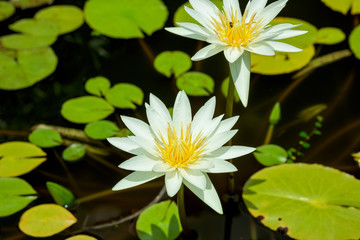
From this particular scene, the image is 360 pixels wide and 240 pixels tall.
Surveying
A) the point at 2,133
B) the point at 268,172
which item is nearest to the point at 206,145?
the point at 268,172

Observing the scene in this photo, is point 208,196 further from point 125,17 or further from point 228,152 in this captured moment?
point 125,17

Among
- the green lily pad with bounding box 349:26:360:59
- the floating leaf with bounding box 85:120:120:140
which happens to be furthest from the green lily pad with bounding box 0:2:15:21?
the green lily pad with bounding box 349:26:360:59

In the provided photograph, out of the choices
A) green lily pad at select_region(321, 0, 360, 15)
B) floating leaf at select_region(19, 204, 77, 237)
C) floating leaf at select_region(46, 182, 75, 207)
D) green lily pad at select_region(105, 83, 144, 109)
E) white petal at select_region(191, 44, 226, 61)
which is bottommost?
floating leaf at select_region(19, 204, 77, 237)

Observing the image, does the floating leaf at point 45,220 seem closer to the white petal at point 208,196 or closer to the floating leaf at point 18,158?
the floating leaf at point 18,158

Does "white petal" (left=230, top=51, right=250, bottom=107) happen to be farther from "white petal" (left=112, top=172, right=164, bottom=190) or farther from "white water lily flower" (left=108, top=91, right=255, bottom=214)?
"white petal" (left=112, top=172, right=164, bottom=190)

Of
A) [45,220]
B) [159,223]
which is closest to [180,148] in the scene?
[159,223]

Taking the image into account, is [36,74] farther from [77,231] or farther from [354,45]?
[354,45]
